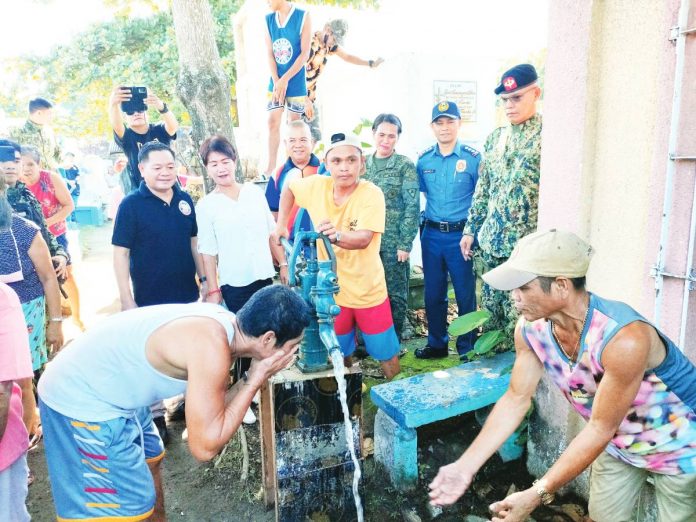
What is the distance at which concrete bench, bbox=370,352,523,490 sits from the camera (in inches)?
111

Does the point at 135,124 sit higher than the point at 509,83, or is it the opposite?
the point at 509,83

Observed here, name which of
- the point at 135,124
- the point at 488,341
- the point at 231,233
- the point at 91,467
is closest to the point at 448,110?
the point at 488,341

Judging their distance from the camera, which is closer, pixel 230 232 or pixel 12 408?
pixel 12 408

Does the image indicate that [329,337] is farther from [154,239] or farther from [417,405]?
[154,239]

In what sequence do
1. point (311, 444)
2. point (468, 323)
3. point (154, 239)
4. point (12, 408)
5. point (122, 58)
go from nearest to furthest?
1. point (12, 408)
2. point (311, 444)
3. point (154, 239)
4. point (468, 323)
5. point (122, 58)

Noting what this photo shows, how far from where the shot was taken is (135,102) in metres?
4.11

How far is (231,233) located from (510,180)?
1.92 metres

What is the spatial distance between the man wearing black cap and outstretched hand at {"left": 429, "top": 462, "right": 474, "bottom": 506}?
1.65 m

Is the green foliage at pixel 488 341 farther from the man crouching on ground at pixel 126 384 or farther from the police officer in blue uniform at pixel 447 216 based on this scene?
the man crouching on ground at pixel 126 384

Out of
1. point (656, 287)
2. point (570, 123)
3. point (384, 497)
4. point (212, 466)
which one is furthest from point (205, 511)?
point (570, 123)

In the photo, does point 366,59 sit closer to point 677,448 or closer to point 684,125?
point 684,125

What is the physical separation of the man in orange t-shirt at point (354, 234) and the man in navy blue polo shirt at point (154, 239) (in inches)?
33.6

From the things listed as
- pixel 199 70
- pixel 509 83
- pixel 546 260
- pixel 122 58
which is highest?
pixel 122 58

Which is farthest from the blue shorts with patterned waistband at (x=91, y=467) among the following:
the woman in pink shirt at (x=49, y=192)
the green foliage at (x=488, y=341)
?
the woman in pink shirt at (x=49, y=192)
